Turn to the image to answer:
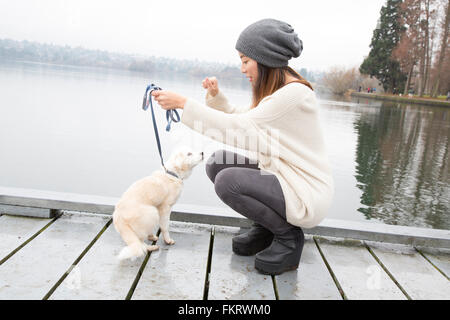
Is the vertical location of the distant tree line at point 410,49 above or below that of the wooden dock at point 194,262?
above

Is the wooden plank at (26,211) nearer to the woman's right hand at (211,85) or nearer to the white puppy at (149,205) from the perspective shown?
the white puppy at (149,205)

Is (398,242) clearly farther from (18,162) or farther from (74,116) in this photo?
(74,116)

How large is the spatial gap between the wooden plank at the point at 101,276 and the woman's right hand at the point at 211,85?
3.50ft

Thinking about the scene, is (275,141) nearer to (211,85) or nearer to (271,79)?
(271,79)

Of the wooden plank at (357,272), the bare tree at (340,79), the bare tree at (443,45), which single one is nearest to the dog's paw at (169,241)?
the wooden plank at (357,272)

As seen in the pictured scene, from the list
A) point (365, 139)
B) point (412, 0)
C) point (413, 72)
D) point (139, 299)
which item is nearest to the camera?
point (139, 299)

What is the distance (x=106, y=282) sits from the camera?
1.88 meters

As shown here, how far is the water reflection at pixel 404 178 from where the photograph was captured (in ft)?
18.2

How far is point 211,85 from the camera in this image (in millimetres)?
2518

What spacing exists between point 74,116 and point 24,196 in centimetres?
893

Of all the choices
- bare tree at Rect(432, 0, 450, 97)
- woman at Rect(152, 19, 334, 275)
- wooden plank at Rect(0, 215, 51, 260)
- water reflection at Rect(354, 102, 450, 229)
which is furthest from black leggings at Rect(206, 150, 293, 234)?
→ bare tree at Rect(432, 0, 450, 97)

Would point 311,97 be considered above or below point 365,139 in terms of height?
above

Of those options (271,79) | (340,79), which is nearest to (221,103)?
(271,79)
